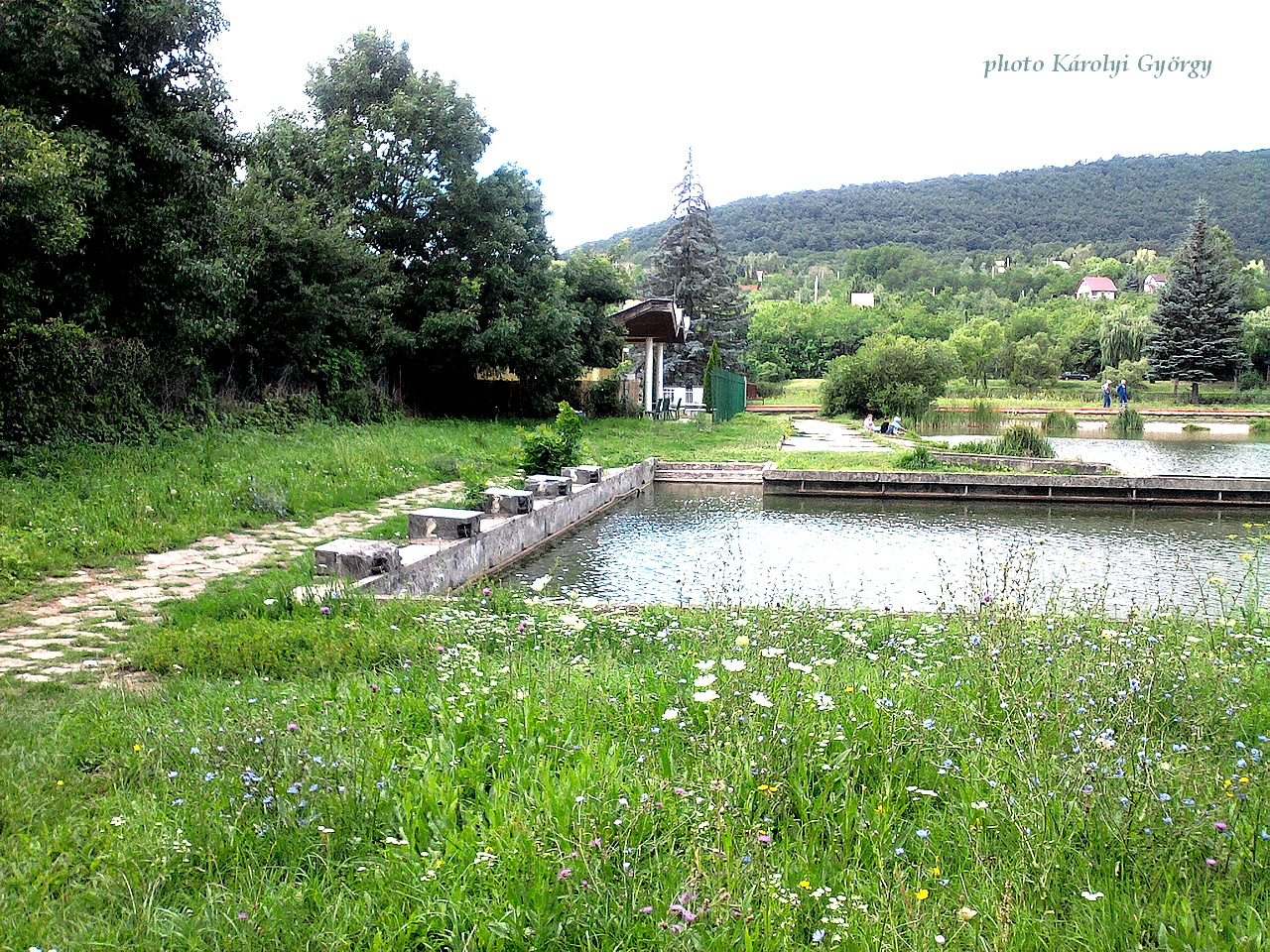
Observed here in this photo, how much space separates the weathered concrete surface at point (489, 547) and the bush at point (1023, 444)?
9.33 m

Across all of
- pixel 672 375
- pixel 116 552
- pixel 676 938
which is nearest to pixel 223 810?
pixel 676 938

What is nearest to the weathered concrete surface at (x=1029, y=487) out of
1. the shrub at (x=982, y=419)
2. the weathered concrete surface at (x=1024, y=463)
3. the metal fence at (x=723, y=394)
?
the weathered concrete surface at (x=1024, y=463)

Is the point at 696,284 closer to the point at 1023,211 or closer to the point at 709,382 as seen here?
the point at 709,382

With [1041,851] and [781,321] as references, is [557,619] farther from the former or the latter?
[781,321]

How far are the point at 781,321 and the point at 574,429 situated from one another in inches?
2040

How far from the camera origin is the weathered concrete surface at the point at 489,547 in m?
7.52

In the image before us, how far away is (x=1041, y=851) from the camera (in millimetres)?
2670

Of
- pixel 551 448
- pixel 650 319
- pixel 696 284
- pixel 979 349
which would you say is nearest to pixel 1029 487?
pixel 551 448

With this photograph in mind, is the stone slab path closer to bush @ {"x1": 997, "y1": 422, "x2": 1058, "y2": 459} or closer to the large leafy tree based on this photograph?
the large leafy tree

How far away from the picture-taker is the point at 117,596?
21.6 feet

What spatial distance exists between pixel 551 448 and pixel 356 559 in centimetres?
757

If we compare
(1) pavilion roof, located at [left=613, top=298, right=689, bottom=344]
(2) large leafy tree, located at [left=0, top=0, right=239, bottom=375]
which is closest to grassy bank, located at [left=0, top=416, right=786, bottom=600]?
(2) large leafy tree, located at [left=0, top=0, right=239, bottom=375]

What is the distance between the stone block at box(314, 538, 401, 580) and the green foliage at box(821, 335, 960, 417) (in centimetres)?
2699

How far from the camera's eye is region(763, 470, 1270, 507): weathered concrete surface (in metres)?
15.4
